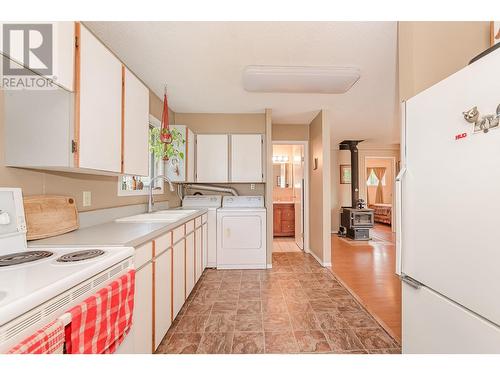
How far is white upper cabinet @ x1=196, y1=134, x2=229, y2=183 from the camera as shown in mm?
3658

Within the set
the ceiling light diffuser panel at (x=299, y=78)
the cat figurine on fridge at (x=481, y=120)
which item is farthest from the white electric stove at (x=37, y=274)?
the ceiling light diffuser panel at (x=299, y=78)

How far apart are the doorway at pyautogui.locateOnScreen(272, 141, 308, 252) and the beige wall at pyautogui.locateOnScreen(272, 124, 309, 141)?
3.8 inches

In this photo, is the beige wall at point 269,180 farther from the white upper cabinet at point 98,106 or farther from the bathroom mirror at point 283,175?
the bathroom mirror at point 283,175

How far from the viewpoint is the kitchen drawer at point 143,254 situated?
50.5 inches

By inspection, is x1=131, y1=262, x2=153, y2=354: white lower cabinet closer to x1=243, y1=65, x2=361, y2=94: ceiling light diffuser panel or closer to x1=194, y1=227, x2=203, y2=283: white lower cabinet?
x1=194, y1=227, x2=203, y2=283: white lower cabinet

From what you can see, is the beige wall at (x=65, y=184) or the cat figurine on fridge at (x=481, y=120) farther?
the beige wall at (x=65, y=184)

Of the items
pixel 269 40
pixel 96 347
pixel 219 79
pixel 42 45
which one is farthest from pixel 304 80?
pixel 96 347

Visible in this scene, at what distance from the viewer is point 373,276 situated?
121 inches

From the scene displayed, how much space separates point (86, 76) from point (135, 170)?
778 millimetres

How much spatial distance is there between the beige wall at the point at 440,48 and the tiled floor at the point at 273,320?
1845 mm

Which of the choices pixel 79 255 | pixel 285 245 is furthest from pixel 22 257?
pixel 285 245

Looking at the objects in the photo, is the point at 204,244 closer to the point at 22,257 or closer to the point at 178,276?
the point at 178,276

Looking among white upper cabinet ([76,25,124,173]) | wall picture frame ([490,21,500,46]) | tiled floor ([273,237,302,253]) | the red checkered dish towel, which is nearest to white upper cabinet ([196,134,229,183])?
tiled floor ([273,237,302,253])
